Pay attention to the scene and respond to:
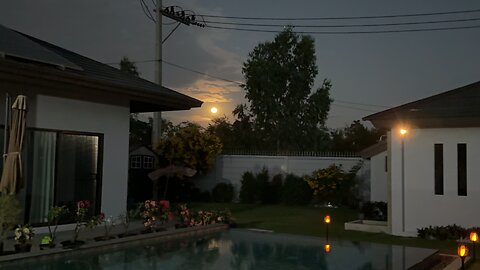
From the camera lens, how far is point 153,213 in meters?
10.8

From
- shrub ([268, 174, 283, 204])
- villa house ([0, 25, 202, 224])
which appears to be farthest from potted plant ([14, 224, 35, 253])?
shrub ([268, 174, 283, 204])

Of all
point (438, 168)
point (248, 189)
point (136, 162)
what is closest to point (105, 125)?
point (438, 168)

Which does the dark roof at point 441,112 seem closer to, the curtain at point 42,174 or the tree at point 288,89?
the curtain at point 42,174

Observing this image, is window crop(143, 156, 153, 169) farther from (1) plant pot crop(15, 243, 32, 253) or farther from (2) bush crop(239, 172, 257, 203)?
(1) plant pot crop(15, 243, 32, 253)

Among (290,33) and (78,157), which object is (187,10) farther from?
(78,157)

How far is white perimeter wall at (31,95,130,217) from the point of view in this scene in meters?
9.92

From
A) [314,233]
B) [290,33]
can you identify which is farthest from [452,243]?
[290,33]

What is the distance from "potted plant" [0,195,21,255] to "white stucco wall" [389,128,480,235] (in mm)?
8110

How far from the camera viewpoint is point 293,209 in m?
18.4

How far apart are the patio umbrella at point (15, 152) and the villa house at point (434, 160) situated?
24.5 feet

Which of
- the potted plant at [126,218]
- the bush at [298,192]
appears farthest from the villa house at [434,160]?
the bush at [298,192]

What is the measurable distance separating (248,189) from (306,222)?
20.9 feet

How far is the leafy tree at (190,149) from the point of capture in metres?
20.1

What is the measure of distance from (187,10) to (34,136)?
16138 mm
